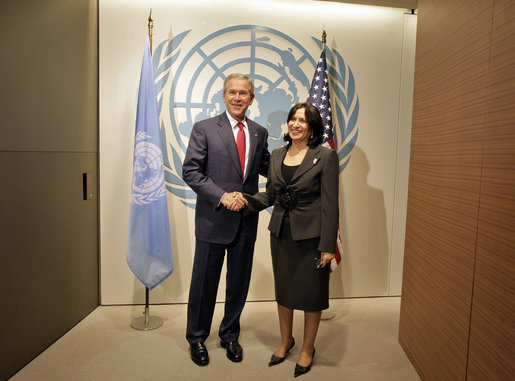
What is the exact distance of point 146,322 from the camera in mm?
3070

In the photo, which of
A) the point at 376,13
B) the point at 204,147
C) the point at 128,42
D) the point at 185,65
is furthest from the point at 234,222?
the point at 376,13

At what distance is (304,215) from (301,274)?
0.36 meters

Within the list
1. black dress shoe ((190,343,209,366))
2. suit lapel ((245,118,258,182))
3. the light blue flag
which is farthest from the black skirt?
the light blue flag

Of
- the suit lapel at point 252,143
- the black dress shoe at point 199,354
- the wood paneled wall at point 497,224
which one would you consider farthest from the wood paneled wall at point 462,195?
the black dress shoe at point 199,354

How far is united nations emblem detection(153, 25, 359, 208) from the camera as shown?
338 cm

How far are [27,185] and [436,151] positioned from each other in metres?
2.44

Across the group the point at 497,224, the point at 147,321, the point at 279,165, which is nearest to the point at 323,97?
the point at 279,165

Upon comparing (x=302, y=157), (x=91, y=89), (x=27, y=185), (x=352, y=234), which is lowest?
(x=352, y=234)

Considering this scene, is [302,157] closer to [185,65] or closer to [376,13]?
[185,65]

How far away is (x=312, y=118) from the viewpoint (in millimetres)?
2332

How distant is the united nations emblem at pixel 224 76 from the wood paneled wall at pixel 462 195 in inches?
47.3

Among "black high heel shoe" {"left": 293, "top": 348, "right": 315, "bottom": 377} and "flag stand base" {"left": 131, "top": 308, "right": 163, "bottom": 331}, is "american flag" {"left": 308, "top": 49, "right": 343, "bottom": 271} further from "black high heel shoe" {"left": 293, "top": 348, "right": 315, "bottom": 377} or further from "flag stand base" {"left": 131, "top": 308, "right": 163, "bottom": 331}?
"flag stand base" {"left": 131, "top": 308, "right": 163, "bottom": 331}

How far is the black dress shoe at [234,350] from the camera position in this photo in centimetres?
257

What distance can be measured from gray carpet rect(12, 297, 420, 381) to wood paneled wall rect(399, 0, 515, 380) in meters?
0.34
